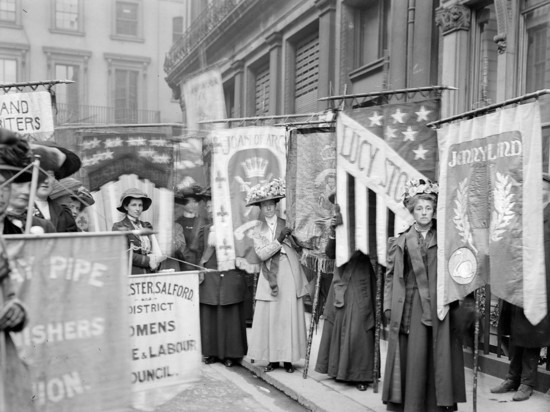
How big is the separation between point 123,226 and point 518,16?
17.4ft

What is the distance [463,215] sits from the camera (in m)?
4.90

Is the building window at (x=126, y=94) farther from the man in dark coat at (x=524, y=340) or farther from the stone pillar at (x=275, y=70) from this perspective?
the man in dark coat at (x=524, y=340)

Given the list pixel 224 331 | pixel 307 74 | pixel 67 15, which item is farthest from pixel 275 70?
pixel 67 15

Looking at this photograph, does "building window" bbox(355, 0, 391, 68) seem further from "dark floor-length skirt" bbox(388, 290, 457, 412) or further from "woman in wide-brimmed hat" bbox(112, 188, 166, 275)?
"dark floor-length skirt" bbox(388, 290, 457, 412)

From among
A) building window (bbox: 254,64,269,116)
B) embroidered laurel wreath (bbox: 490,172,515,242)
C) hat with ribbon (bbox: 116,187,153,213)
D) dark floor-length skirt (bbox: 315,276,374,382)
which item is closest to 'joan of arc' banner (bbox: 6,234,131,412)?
embroidered laurel wreath (bbox: 490,172,515,242)

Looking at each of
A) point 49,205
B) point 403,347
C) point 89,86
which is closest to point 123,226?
point 49,205

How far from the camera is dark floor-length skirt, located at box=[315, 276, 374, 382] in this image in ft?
21.1

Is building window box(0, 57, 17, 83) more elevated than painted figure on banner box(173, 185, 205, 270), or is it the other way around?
building window box(0, 57, 17, 83)

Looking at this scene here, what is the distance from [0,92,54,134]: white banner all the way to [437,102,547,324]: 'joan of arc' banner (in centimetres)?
433

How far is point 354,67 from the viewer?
1260cm

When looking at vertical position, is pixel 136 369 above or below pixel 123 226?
below

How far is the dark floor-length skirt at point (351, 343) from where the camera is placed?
6.43 meters

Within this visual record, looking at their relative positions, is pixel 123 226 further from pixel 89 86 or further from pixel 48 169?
pixel 89 86

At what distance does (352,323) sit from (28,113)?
4115 millimetres
